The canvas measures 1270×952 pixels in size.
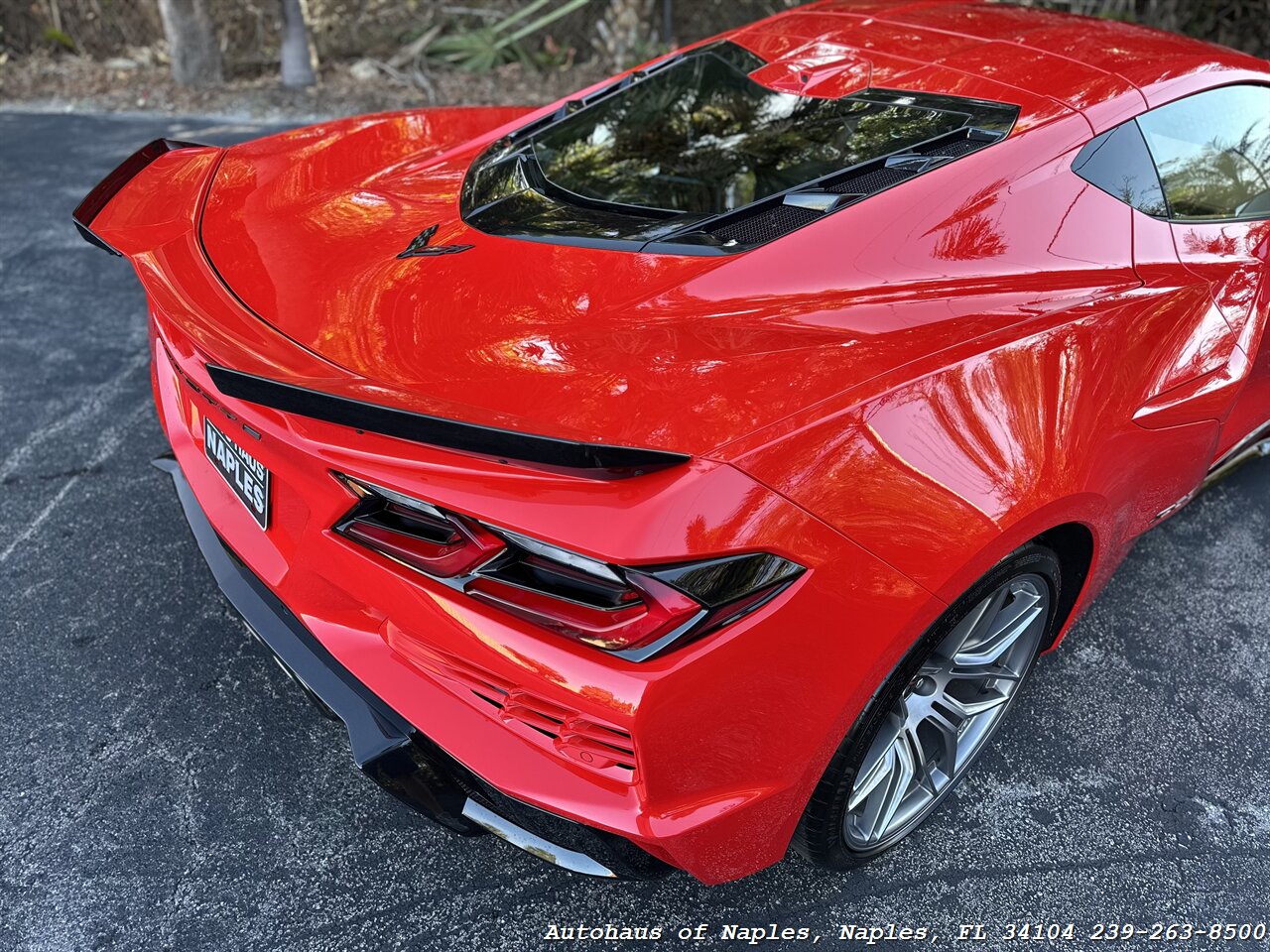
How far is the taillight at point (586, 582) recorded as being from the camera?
4.49ft

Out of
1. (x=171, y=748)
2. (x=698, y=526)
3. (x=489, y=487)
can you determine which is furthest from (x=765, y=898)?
(x=171, y=748)

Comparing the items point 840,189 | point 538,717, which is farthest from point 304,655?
point 840,189

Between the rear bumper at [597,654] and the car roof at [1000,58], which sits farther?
the car roof at [1000,58]

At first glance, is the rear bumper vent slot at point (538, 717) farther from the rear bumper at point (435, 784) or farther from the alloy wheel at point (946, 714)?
the alloy wheel at point (946, 714)

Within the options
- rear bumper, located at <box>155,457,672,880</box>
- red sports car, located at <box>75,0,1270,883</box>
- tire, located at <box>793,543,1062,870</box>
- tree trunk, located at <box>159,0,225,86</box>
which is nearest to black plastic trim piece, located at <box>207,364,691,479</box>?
red sports car, located at <box>75,0,1270,883</box>

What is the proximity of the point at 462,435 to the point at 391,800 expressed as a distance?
1.15 m

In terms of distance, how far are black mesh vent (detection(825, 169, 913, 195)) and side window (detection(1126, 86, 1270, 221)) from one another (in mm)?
659

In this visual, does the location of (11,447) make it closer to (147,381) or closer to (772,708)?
(147,381)

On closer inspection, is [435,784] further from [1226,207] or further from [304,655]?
[1226,207]

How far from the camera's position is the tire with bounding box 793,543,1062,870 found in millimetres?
1663

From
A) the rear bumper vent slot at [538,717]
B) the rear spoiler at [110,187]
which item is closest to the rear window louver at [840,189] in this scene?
the rear bumper vent slot at [538,717]

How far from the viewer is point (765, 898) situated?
6.38ft

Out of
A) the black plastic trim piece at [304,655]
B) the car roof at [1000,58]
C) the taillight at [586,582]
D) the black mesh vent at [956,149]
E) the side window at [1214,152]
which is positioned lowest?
the black plastic trim piece at [304,655]

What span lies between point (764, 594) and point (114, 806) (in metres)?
1.64
